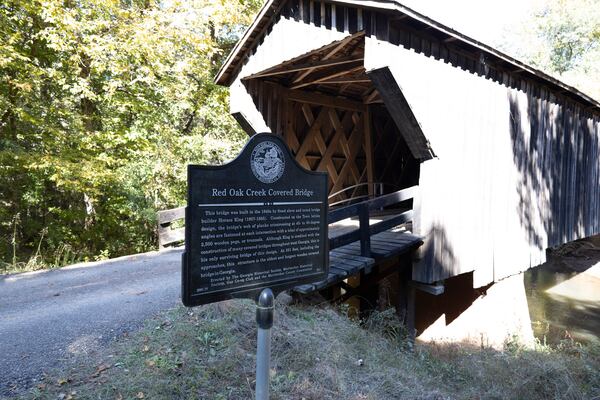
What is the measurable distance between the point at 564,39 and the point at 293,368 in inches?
1121

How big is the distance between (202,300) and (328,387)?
1.65 metres

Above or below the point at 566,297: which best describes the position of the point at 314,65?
above

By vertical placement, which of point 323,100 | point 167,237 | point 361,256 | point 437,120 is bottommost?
point 167,237

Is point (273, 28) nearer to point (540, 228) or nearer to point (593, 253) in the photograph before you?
point (540, 228)

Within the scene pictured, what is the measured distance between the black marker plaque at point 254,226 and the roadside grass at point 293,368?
106cm

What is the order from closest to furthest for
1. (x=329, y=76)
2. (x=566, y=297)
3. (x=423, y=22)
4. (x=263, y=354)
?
1. (x=263, y=354)
2. (x=423, y=22)
3. (x=329, y=76)
4. (x=566, y=297)

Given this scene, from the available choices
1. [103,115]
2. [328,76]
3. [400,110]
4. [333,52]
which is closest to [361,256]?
[400,110]

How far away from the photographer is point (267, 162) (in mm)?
2633

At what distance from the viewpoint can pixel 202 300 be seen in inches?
92.7

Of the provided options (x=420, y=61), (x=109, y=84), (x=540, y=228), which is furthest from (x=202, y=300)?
(x=109, y=84)

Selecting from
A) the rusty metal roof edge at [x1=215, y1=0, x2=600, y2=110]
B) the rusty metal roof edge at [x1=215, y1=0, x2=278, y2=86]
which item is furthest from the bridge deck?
the rusty metal roof edge at [x1=215, y1=0, x2=278, y2=86]

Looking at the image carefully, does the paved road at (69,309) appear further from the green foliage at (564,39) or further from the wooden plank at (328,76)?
the green foliage at (564,39)

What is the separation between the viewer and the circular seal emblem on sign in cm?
257

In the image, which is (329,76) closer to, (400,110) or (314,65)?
(314,65)
